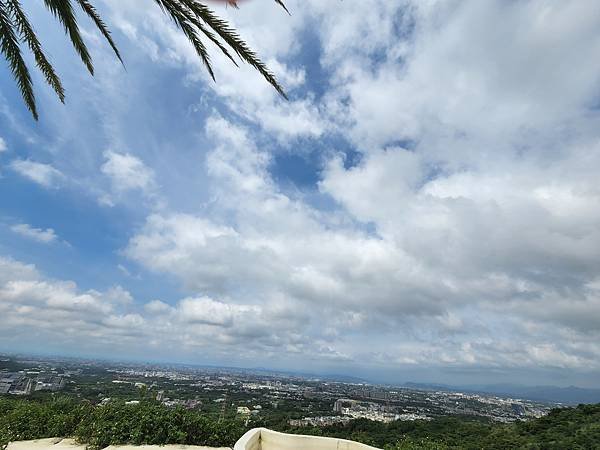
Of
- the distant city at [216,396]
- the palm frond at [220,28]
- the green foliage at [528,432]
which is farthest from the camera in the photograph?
the green foliage at [528,432]

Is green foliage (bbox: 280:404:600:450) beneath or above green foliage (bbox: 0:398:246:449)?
beneath

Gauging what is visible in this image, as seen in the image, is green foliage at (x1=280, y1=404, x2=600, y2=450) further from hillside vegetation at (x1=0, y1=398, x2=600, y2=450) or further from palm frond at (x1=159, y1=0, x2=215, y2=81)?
palm frond at (x1=159, y1=0, x2=215, y2=81)

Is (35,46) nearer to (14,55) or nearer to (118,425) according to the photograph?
(14,55)

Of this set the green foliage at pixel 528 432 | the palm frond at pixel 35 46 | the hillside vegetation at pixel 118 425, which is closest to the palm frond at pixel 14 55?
the palm frond at pixel 35 46

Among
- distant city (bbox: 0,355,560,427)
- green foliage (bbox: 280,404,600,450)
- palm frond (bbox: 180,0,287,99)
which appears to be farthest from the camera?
green foliage (bbox: 280,404,600,450)

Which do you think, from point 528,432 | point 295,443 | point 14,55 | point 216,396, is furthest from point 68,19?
point 216,396

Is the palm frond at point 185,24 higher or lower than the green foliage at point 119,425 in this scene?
higher

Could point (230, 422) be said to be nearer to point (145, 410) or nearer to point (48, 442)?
point (145, 410)

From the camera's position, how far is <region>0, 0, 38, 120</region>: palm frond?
4570 mm

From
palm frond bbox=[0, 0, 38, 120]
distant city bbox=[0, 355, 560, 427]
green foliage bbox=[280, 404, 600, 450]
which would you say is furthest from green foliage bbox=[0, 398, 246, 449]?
green foliage bbox=[280, 404, 600, 450]

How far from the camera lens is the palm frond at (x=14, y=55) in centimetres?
457

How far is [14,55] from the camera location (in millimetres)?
4859

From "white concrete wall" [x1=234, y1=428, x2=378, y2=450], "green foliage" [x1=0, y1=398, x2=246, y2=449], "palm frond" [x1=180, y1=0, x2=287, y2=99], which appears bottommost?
"green foliage" [x1=0, y1=398, x2=246, y2=449]

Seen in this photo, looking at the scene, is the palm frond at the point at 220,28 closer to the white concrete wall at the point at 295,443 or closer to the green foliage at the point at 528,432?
the white concrete wall at the point at 295,443
